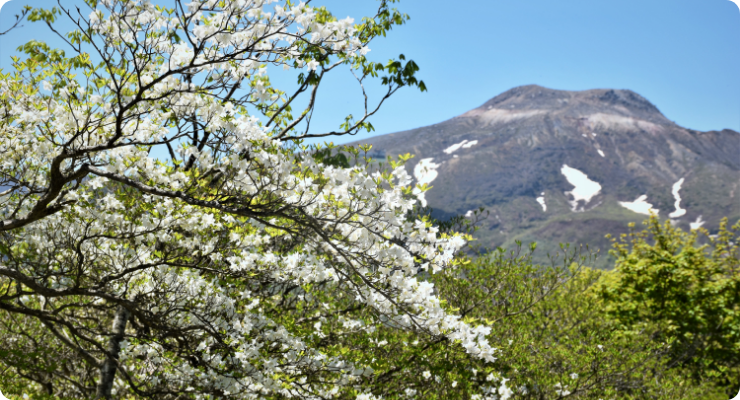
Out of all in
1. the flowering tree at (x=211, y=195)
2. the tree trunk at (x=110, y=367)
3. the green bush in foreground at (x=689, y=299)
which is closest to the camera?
the flowering tree at (x=211, y=195)

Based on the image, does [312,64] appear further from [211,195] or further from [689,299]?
[689,299]

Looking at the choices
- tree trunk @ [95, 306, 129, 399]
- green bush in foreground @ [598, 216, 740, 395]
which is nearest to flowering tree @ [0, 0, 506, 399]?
tree trunk @ [95, 306, 129, 399]

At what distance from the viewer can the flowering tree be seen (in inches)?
170

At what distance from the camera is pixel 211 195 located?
4.62 meters

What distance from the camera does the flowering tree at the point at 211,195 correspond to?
14.1 feet

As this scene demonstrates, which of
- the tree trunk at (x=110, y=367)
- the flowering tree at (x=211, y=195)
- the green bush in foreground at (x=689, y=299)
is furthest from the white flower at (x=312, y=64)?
the green bush in foreground at (x=689, y=299)

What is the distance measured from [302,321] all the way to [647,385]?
769cm

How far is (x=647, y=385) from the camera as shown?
9.72m

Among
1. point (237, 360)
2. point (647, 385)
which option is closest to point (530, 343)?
point (647, 385)

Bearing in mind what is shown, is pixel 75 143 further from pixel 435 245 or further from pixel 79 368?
pixel 79 368

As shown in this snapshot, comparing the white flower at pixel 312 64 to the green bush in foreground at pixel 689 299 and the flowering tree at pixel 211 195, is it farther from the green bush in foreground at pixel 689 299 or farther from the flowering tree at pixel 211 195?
the green bush in foreground at pixel 689 299

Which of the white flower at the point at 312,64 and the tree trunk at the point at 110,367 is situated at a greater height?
the white flower at the point at 312,64

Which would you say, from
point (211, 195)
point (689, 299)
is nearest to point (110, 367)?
point (211, 195)

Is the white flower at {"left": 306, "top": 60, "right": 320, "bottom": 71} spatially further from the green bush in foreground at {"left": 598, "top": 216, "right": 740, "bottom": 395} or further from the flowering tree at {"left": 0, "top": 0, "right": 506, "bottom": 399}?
the green bush in foreground at {"left": 598, "top": 216, "right": 740, "bottom": 395}
